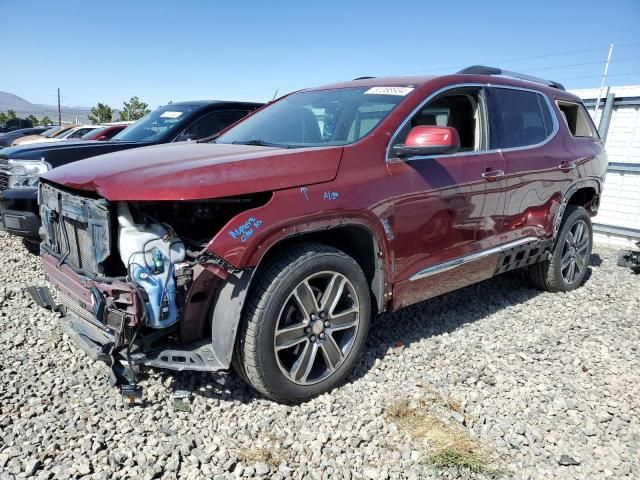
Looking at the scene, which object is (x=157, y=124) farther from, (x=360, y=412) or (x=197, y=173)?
(x=360, y=412)

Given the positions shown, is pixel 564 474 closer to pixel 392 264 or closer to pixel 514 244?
pixel 392 264

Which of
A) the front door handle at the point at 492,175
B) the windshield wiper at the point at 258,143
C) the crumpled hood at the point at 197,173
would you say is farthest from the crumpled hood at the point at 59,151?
the front door handle at the point at 492,175

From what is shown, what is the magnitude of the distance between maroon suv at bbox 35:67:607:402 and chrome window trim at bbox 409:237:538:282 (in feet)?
0.04

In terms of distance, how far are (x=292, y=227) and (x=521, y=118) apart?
2.68 m

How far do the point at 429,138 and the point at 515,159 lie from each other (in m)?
1.35

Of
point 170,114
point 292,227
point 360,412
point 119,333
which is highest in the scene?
point 170,114

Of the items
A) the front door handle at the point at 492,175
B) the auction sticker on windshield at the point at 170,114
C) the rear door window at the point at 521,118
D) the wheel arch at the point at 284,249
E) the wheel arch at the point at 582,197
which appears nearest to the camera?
the wheel arch at the point at 284,249

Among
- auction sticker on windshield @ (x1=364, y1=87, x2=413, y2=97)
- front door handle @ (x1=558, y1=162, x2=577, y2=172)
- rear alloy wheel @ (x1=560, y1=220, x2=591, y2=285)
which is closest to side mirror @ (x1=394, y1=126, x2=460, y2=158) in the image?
auction sticker on windshield @ (x1=364, y1=87, x2=413, y2=97)

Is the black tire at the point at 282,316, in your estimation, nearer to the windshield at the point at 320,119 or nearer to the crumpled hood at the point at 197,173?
the crumpled hood at the point at 197,173

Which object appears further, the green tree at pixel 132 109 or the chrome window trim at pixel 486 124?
the green tree at pixel 132 109

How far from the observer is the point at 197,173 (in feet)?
7.91

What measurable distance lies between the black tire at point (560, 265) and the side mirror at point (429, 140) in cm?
236

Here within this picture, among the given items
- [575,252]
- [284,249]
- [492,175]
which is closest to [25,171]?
[284,249]

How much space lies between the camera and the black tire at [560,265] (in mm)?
4746
